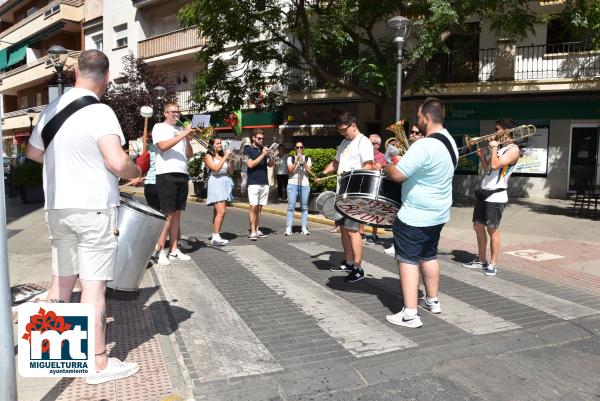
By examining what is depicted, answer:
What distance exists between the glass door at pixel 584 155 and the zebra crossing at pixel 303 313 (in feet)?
40.4

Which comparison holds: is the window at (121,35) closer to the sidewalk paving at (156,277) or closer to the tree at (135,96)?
the tree at (135,96)

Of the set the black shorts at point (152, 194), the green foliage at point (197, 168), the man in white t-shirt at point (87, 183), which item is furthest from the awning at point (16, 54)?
the man in white t-shirt at point (87, 183)

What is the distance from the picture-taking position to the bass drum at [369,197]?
4.86m

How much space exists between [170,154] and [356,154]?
2440mm

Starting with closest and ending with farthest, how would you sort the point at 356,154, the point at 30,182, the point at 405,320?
Answer: the point at 405,320, the point at 356,154, the point at 30,182

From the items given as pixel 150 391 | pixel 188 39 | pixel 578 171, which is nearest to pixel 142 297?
pixel 150 391

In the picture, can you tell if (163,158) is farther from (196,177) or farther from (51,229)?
(196,177)

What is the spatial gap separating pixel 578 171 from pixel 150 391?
17163mm

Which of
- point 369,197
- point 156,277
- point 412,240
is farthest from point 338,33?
point 412,240

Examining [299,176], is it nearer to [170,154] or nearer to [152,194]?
[152,194]

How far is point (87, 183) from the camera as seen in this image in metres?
3.19

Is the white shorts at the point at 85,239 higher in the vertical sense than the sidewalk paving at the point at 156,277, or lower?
higher

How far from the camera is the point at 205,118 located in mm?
10648

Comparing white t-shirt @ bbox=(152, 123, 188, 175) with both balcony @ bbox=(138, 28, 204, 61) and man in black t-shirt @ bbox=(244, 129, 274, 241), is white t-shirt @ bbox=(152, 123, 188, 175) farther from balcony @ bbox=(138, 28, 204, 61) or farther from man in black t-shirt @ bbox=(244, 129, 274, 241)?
balcony @ bbox=(138, 28, 204, 61)
